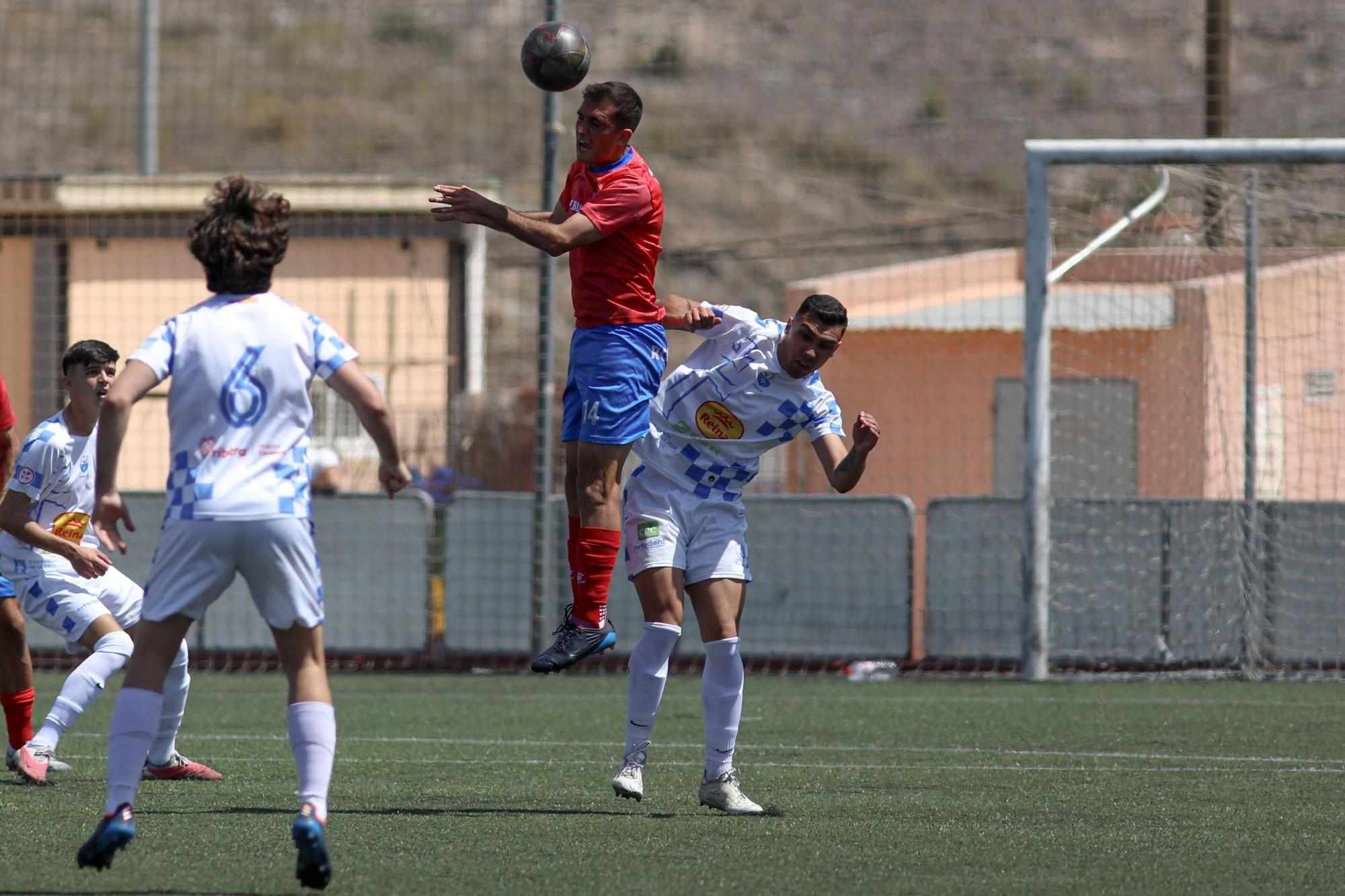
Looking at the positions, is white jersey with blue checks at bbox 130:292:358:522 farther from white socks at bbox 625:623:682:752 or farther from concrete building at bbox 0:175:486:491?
concrete building at bbox 0:175:486:491

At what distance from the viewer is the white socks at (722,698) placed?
7066mm

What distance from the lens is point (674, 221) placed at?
167 ft

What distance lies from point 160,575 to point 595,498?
265cm

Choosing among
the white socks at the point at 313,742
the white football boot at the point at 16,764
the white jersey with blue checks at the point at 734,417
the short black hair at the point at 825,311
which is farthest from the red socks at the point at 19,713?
the short black hair at the point at 825,311

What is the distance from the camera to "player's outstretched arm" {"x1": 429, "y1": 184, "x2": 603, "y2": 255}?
636 cm

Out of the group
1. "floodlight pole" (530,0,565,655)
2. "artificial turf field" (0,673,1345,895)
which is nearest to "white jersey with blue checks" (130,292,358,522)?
"artificial turf field" (0,673,1345,895)

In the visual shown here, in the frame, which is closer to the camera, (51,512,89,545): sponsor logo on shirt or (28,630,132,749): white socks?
(28,630,132,749): white socks

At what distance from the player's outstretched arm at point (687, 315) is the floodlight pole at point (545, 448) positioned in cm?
682

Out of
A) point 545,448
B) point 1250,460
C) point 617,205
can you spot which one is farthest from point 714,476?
point 1250,460

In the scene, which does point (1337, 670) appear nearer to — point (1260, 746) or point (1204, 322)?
point (1204, 322)

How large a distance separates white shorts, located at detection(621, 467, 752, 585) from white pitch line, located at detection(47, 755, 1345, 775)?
152 centimetres

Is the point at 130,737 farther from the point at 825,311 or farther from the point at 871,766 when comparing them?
the point at 871,766

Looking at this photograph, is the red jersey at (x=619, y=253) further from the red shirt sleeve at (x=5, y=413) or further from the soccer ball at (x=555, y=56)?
the red shirt sleeve at (x=5, y=413)

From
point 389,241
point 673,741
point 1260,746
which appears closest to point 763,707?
point 673,741
